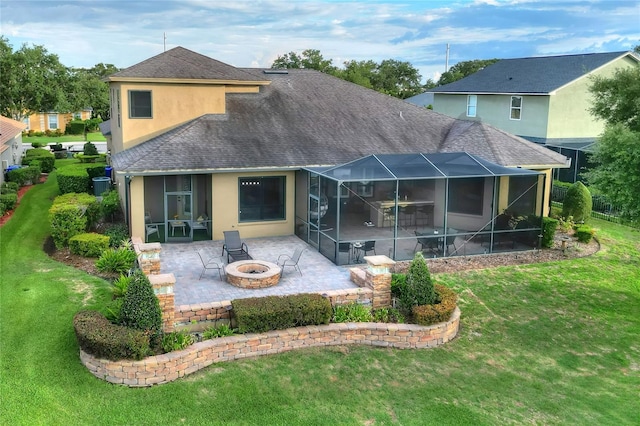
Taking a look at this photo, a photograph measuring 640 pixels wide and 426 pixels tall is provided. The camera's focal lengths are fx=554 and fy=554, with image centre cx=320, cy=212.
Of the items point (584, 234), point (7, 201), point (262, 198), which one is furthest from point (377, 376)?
point (7, 201)

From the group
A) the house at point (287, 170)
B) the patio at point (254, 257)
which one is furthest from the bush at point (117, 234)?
the patio at point (254, 257)

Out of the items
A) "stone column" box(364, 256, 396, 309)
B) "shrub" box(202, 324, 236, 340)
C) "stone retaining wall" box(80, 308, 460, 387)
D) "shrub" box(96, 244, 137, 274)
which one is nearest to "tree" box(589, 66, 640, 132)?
"stone retaining wall" box(80, 308, 460, 387)

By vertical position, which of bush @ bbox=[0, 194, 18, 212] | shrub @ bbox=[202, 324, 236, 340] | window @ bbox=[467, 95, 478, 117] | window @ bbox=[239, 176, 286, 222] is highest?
window @ bbox=[467, 95, 478, 117]

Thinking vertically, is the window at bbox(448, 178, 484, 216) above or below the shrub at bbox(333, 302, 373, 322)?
above

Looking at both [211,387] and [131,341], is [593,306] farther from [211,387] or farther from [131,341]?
[131,341]

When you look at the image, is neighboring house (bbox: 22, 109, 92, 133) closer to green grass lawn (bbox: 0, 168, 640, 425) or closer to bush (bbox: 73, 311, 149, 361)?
green grass lawn (bbox: 0, 168, 640, 425)

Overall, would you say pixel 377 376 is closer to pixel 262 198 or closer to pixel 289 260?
pixel 289 260

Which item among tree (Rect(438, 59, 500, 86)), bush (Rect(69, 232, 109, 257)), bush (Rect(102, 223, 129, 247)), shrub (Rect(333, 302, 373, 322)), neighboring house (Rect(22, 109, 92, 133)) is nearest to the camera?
shrub (Rect(333, 302, 373, 322))
